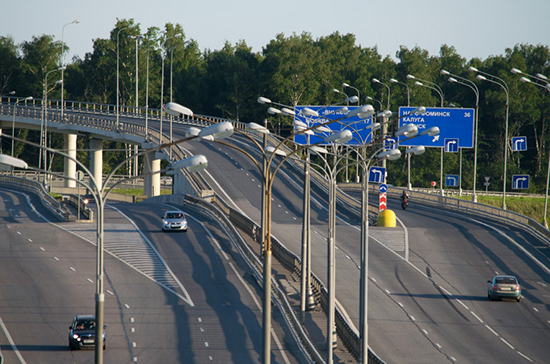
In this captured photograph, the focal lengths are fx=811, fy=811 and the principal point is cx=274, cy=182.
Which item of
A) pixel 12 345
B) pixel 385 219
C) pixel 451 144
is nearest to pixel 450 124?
pixel 451 144

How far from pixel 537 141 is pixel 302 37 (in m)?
45.1

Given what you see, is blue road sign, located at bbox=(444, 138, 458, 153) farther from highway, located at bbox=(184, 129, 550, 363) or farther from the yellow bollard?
the yellow bollard

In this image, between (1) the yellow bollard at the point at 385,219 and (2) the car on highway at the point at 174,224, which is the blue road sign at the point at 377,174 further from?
(2) the car on highway at the point at 174,224

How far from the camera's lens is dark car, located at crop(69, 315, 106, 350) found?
31422mm

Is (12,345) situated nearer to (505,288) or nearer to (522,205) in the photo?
(505,288)

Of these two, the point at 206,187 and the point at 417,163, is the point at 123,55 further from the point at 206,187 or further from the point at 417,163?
the point at 206,187

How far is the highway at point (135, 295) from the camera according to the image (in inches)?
1245

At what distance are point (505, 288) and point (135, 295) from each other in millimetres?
18578

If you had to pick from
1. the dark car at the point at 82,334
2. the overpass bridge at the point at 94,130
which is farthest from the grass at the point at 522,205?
the dark car at the point at 82,334

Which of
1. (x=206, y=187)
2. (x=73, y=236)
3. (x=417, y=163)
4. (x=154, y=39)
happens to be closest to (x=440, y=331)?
(x=73, y=236)

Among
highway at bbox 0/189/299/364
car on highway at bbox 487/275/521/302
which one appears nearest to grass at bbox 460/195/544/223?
highway at bbox 0/189/299/364

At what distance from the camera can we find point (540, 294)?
42875mm

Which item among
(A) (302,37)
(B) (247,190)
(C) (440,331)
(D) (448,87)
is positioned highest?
(A) (302,37)

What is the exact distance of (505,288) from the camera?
135 feet
